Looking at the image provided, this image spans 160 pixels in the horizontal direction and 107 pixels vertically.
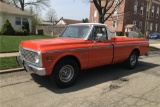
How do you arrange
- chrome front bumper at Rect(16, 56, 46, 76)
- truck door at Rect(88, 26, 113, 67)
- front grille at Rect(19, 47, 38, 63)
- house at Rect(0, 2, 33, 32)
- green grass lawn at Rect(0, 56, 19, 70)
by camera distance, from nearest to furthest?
1. chrome front bumper at Rect(16, 56, 46, 76)
2. front grille at Rect(19, 47, 38, 63)
3. truck door at Rect(88, 26, 113, 67)
4. green grass lawn at Rect(0, 56, 19, 70)
5. house at Rect(0, 2, 33, 32)

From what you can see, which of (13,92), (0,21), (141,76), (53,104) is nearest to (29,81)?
(13,92)

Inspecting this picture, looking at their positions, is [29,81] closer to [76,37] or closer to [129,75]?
[76,37]

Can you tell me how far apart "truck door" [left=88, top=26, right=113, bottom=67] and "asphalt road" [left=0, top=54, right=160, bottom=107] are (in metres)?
0.64

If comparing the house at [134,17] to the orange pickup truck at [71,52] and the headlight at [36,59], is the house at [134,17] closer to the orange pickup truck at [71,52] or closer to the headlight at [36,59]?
the orange pickup truck at [71,52]

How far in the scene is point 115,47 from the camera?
7.67 metres

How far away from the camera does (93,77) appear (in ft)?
24.2

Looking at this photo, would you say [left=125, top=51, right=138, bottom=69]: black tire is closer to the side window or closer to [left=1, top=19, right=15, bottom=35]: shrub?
the side window

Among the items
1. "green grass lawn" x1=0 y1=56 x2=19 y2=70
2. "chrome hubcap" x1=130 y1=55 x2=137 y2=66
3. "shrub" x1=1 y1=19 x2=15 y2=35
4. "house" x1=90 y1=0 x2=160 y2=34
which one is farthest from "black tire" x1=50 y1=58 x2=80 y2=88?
"house" x1=90 y1=0 x2=160 y2=34

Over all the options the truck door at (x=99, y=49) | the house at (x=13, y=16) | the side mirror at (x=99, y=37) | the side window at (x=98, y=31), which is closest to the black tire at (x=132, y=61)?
the truck door at (x=99, y=49)

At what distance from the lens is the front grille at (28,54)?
583 centimetres

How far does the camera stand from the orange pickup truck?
5.66 metres

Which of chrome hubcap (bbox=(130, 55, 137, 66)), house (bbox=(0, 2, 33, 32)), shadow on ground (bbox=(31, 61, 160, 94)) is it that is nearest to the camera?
shadow on ground (bbox=(31, 61, 160, 94))

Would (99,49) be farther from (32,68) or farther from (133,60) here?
(133,60)

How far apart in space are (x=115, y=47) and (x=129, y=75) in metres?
1.22
